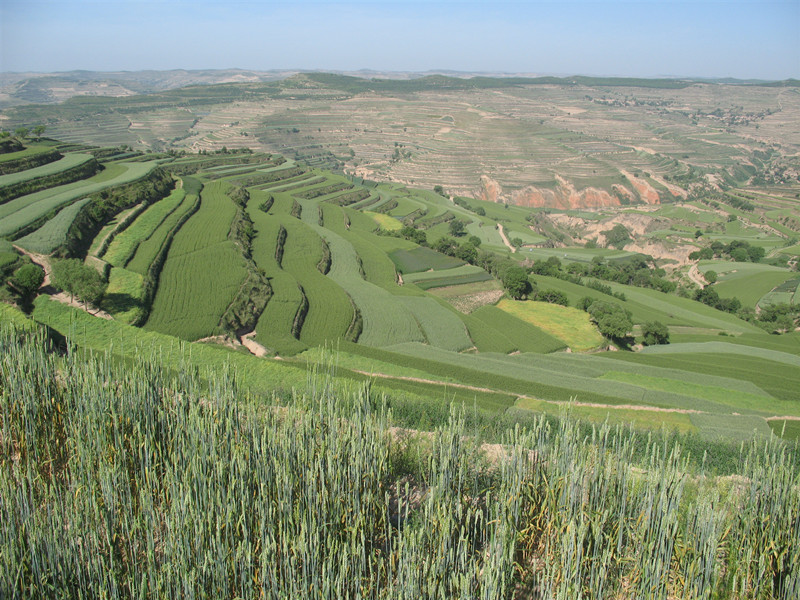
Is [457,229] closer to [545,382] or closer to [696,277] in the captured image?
[696,277]

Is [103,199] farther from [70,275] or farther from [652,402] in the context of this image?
[652,402]

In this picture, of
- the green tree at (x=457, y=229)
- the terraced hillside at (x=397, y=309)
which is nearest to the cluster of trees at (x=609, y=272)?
the terraced hillside at (x=397, y=309)

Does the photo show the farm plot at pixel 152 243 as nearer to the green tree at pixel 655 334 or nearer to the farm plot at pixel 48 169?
the farm plot at pixel 48 169

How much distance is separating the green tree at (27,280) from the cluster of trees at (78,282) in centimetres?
139

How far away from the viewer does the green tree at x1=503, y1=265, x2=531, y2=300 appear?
2891 inches

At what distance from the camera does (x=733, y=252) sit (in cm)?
12450

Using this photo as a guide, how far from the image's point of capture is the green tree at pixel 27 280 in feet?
124

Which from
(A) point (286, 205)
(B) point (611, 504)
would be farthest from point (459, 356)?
(A) point (286, 205)

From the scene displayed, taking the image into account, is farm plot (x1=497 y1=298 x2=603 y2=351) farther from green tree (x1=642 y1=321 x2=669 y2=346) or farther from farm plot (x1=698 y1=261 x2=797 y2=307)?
farm plot (x1=698 y1=261 x2=797 y2=307)

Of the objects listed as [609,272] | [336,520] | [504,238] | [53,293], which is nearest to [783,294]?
[609,272]

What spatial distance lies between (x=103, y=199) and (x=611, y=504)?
61.2 metres

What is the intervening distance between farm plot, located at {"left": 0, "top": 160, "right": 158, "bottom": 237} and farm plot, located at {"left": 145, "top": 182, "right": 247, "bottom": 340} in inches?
433

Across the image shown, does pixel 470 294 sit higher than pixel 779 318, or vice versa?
pixel 470 294

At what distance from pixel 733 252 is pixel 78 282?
5192 inches
